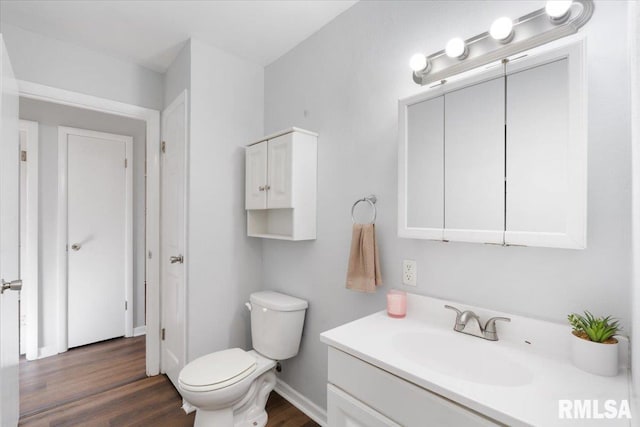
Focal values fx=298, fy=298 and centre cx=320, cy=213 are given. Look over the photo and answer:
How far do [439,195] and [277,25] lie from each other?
1500 millimetres

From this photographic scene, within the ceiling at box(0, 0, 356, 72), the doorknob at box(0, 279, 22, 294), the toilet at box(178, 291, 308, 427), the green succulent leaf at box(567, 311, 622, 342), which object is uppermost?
the ceiling at box(0, 0, 356, 72)

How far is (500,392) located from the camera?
0.78m

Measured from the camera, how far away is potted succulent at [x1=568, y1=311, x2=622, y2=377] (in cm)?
83

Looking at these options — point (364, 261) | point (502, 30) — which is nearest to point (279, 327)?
point (364, 261)

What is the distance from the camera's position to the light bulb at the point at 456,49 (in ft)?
3.86

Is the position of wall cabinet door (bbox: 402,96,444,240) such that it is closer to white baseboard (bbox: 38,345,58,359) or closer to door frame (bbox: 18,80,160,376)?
door frame (bbox: 18,80,160,376)

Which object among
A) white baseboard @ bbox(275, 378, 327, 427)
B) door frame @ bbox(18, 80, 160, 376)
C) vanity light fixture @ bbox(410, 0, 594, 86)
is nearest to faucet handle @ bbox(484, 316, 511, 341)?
vanity light fixture @ bbox(410, 0, 594, 86)

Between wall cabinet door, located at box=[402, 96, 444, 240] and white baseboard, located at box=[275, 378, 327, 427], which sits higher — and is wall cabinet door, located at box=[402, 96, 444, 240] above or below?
above

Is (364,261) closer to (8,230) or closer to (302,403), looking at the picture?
(302,403)

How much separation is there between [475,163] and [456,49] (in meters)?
0.46

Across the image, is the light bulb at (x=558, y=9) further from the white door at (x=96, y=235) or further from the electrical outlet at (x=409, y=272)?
the white door at (x=96, y=235)

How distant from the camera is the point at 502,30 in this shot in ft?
3.48

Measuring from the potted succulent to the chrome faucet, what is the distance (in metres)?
0.21

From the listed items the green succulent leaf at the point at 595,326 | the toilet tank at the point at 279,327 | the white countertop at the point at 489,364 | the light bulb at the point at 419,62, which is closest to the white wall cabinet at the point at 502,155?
the light bulb at the point at 419,62
